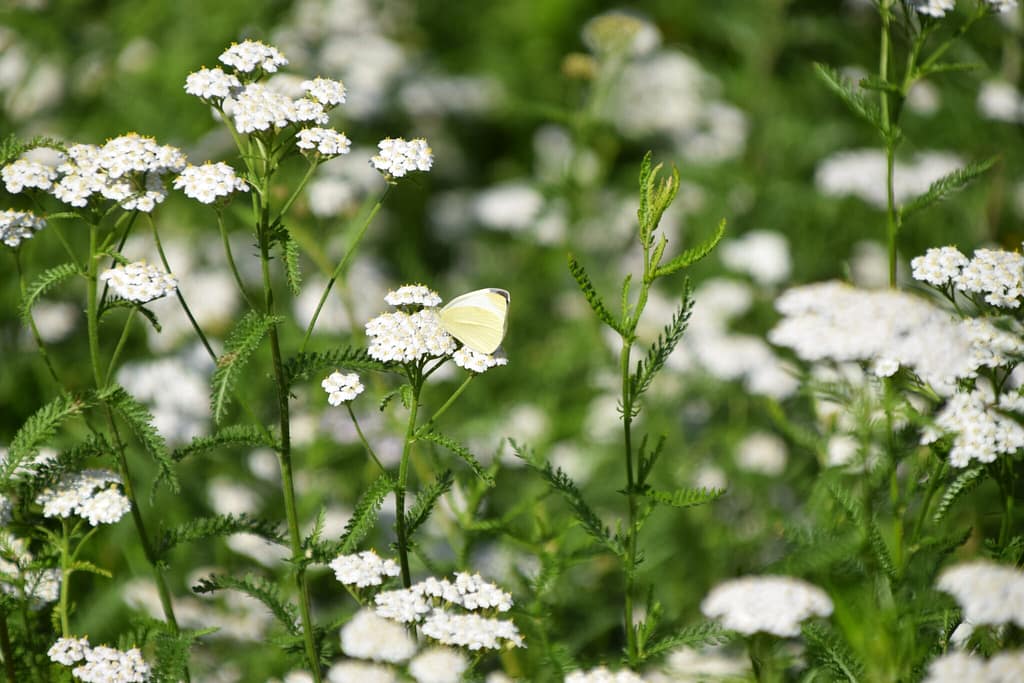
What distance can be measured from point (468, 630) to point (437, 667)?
0.53 feet

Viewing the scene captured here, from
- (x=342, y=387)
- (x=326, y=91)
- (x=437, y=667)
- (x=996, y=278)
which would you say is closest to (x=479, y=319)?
(x=342, y=387)

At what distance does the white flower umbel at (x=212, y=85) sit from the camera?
279cm

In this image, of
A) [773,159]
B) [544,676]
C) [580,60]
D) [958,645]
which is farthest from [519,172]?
[958,645]

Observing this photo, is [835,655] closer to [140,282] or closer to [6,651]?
[140,282]

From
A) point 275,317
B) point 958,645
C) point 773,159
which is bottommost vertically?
point 958,645

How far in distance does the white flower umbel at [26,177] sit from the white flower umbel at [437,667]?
1.60m

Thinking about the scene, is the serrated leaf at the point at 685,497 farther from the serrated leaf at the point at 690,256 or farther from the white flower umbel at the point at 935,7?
the white flower umbel at the point at 935,7

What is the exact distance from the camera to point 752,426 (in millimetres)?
5492

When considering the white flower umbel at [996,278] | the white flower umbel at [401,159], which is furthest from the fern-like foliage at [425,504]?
the white flower umbel at [996,278]

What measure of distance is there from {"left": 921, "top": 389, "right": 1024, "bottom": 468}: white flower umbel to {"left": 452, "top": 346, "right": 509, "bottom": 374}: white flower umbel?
3.85ft

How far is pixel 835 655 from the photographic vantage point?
2787 millimetres

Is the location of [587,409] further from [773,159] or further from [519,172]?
[519,172]

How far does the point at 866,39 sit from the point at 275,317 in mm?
5930

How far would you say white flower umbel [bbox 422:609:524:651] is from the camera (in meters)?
2.58
